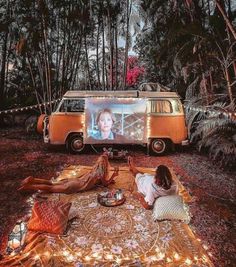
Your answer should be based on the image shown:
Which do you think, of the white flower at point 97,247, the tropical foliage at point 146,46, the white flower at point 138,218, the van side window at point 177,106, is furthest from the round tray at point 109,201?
the van side window at point 177,106

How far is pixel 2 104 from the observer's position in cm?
1539

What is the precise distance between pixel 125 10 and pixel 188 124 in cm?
868

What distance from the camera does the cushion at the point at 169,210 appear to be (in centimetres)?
498


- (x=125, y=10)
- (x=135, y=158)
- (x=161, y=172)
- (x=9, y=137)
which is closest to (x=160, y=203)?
(x=161, y=172)

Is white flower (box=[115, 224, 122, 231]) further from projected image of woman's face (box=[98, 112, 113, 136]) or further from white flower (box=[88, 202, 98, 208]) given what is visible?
projected image of woman's face (box=[98, 112, 113, 136])

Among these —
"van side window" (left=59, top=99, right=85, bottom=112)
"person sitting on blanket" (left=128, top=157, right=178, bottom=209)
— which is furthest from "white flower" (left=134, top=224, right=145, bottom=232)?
"van side window" (left=59, top=99, right=85, bottom=112)

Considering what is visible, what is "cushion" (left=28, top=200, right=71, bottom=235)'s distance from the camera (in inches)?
173

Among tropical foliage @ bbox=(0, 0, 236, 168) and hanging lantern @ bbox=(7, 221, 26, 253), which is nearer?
hanging lantern @ bbox=(7, 221, 26, 253)

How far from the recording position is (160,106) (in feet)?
32.0

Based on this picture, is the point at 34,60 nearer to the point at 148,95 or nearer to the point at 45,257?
the point at 148,95

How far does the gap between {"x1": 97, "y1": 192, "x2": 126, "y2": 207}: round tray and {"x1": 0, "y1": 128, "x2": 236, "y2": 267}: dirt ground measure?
125 cm

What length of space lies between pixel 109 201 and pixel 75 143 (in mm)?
4557

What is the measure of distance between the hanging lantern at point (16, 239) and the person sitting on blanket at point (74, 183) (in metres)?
1.71

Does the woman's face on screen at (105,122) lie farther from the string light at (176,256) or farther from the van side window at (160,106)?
the string light at (176,256)
